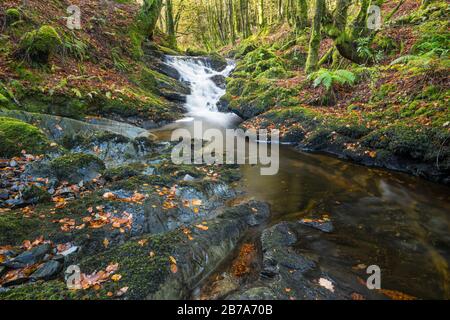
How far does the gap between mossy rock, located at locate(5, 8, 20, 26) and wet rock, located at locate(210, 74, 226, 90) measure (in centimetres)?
980

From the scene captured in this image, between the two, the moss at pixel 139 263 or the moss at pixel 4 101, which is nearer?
the moss at pixel 139 263

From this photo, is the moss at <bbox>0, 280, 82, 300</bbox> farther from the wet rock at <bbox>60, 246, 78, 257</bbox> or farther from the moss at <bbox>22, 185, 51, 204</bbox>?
the moss at <bbox>22, 185, 51, 204</bbox>

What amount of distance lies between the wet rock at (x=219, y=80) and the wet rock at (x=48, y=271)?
14861mm

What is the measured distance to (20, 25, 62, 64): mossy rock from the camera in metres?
9.46

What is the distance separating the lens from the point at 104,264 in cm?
323

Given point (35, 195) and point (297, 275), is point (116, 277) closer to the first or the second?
point (297, 275)

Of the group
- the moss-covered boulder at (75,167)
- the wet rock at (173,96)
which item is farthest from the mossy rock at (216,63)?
the moss-covered boulder at (75,167)

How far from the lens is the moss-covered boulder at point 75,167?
16.8 ft

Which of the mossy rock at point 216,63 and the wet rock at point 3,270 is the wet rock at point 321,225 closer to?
the wet rock at point 3,270

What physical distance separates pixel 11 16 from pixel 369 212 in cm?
1267

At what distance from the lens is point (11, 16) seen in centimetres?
1005

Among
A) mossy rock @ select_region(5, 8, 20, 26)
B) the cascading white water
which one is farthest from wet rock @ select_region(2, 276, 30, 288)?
mossy rock @ select_region(5, 8, 20, 26)

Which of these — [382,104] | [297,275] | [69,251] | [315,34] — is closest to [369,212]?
[297,275]
